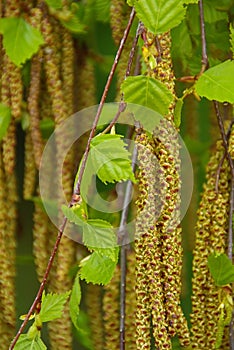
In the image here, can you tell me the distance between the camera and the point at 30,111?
4.04ft

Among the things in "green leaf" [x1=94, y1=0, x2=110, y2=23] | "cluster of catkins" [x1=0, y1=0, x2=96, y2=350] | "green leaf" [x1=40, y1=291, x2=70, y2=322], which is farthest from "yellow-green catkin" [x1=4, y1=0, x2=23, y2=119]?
"green leaf" [x1=40, y1=291, x2=70, y2=322]

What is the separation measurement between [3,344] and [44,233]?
0.63 ft

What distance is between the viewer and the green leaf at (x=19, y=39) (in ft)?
3.90

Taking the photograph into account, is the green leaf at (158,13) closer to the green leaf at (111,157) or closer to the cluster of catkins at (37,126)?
the green leaf at (111,157)

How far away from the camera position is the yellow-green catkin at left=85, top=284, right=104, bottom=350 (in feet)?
4.56

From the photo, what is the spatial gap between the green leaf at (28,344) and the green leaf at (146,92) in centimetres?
32

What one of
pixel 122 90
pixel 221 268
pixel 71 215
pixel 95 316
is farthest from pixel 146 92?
pixel 95 316

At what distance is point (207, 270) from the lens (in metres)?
1.16

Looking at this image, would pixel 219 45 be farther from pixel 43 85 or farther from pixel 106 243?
pixel 106 243

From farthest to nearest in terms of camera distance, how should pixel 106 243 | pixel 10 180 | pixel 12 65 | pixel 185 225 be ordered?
pixel 185 225, pixel 10 180, pixel 12 65, pixel 106 243

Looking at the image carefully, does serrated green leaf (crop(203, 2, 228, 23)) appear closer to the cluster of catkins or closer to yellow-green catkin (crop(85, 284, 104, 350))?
the cluster of catkins

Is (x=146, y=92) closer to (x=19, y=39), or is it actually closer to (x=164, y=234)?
(x=164, y=234)

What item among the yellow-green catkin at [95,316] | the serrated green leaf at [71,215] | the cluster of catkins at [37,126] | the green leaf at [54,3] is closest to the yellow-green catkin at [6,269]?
the cluster of catkins at [37,126]

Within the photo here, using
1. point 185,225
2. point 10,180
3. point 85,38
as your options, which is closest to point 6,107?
point 10,180
